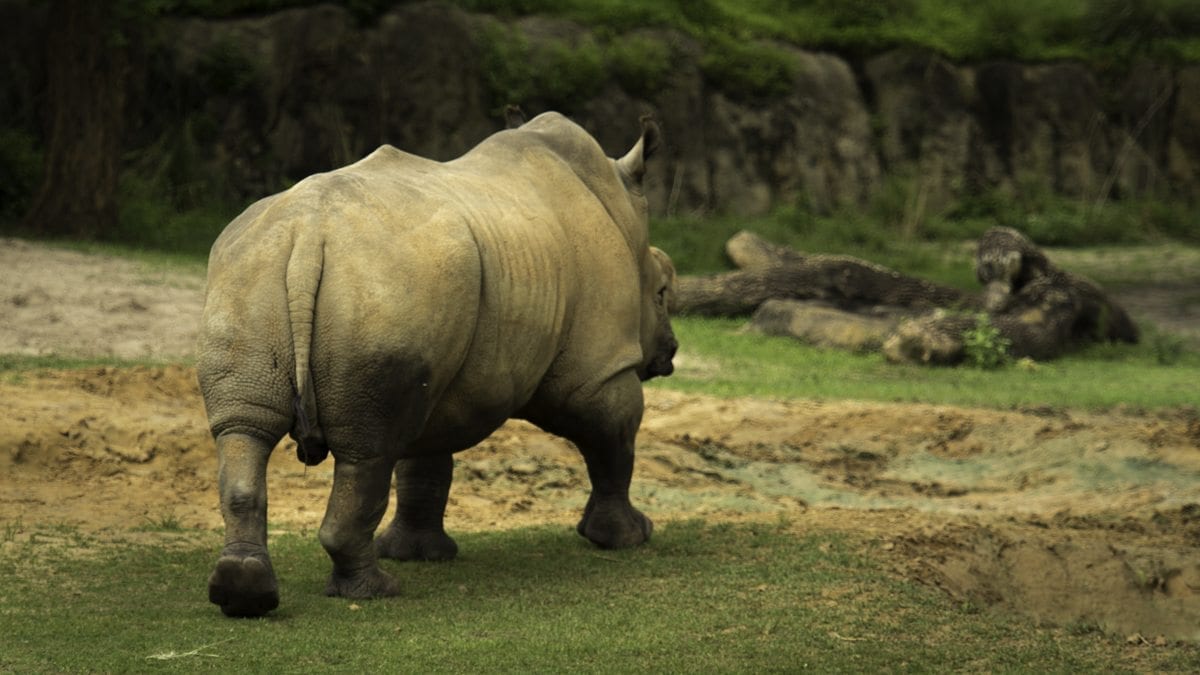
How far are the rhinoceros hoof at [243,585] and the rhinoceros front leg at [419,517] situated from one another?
5.36 feet

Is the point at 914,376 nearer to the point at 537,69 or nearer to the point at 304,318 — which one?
the point at 537,69

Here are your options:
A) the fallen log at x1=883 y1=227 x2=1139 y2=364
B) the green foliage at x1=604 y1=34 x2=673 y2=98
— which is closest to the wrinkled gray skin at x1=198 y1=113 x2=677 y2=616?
the fallen log at x1=883 y1=227 x2=1139 y2=364

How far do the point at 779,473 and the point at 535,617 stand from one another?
456 cm

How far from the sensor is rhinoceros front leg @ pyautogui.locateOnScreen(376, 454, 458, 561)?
7617 mm

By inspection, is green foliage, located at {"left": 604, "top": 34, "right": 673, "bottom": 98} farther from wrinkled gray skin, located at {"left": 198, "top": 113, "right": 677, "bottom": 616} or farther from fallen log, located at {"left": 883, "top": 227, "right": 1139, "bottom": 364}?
wrinkled gray skin, located at {"left": 198, "top": 113, "right": 677, "bottom": 616}

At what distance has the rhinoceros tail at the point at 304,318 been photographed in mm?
5988

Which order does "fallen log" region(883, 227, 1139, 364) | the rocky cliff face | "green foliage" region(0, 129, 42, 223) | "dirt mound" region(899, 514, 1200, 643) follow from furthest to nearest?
the rocky cliff face, "green foliage" region(0, 129, 42, 223), "fallen log" region(883, 227, 1139, 364), "dirt mound" region(899, 514, 1200, 643)

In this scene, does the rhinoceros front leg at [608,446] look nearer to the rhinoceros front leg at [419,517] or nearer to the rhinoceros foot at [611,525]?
the rhinoceros foot at [611,525]

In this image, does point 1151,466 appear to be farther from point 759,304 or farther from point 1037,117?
point 1037,117

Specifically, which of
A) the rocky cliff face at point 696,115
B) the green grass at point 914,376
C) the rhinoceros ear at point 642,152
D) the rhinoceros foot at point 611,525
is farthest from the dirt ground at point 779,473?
the rocky cliff face at point 696,115

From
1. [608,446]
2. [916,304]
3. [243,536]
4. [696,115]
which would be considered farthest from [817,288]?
[243,536]

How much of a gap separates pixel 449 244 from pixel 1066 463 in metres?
5.60

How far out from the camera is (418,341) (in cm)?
621

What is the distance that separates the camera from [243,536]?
5.94 m
